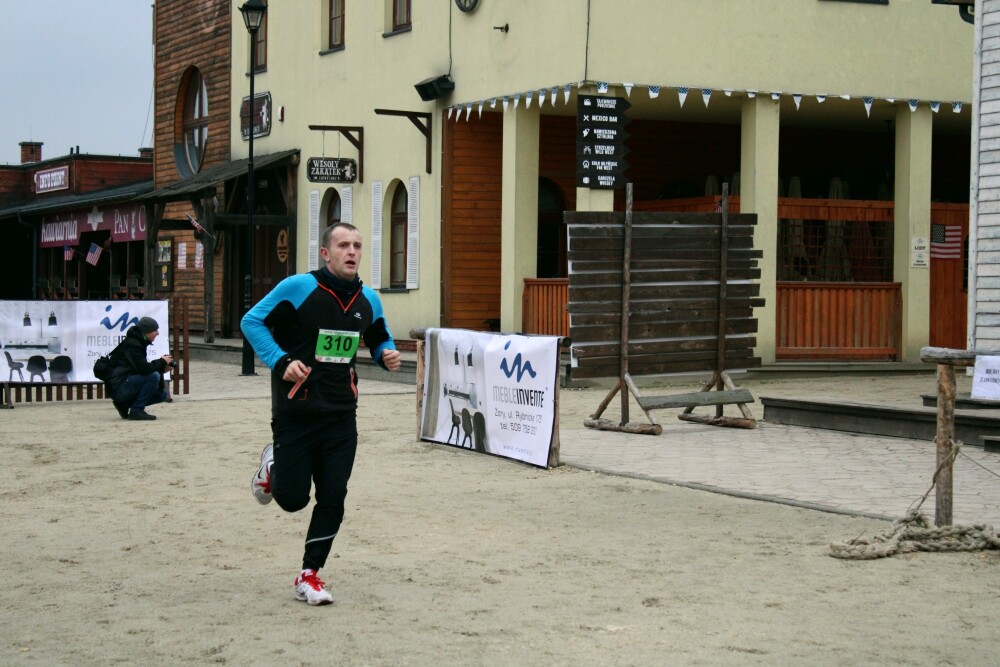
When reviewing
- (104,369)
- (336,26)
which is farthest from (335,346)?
(336,26)

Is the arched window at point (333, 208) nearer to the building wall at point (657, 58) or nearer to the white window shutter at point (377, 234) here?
the white window shutter at point (377, 234)

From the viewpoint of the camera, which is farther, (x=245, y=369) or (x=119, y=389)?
(x=245, y=369)

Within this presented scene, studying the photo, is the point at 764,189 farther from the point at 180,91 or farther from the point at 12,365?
the point at 180,91

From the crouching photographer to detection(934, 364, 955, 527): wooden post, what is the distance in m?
9.86

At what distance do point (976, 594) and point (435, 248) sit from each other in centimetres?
1799

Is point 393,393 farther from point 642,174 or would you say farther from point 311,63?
point 311,63

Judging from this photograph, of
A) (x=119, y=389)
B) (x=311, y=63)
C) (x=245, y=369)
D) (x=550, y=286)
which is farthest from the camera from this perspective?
(x=311, y=63)

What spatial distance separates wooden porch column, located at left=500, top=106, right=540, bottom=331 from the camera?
21906 millimetres

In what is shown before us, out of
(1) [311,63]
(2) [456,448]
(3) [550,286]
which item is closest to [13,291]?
(1) [311,63]

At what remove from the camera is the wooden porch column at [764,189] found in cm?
2103

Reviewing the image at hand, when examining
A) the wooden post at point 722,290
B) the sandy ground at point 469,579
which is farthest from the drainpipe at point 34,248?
the sandy ground at point 469,579

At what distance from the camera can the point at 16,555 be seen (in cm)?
823

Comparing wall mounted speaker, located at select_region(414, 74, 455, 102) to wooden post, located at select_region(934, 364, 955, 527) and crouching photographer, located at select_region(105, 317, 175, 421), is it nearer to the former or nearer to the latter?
crouching photographer, located at select_region(105, 317, 175, 421)

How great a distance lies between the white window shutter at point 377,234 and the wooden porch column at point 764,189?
7672 millimetres
